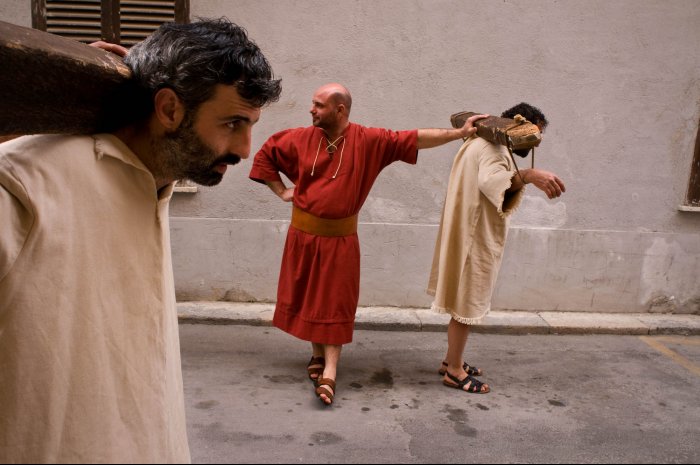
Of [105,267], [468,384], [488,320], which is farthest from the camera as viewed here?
[488,320]

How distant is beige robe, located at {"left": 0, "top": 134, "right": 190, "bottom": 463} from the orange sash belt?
9.12 ft

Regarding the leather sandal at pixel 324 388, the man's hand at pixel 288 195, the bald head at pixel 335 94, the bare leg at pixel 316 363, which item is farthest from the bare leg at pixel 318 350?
the bald head at pixel 335 94

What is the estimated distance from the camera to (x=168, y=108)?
46.2 inches

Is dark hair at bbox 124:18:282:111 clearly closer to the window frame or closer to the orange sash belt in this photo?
the orange sash belt

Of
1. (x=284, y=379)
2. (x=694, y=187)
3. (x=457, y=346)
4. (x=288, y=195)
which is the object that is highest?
(x=694, y=187)

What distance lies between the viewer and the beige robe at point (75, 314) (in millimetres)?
1000

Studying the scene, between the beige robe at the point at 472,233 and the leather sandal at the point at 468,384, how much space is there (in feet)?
1.54

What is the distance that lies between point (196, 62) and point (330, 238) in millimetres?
2797

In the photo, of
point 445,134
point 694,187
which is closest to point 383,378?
point 445,134

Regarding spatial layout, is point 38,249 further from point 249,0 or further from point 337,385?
point 249,0

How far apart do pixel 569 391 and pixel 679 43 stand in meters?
3.61

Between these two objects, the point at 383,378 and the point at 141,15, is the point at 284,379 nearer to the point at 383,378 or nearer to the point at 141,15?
the point at 383,378

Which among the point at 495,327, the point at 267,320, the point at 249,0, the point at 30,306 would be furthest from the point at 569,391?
the point at 249,0

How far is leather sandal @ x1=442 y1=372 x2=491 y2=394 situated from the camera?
158 inches
